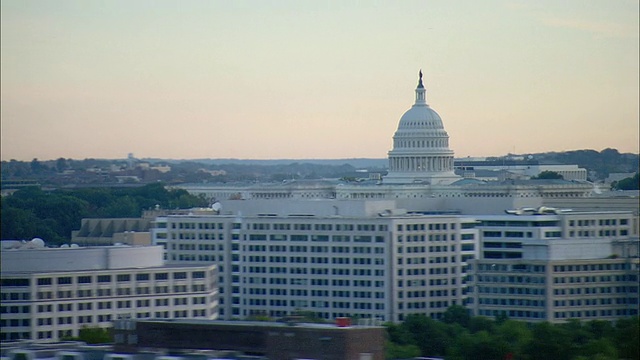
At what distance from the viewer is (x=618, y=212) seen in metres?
77.2

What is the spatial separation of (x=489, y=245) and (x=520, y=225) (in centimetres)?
128

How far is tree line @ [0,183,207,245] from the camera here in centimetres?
8244

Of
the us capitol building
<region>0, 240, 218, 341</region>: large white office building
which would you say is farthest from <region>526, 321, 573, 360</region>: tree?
the us capitol building

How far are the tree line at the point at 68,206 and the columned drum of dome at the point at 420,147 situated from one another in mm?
11711

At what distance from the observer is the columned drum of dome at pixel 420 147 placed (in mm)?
122875

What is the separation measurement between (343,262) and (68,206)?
3858 centimetres

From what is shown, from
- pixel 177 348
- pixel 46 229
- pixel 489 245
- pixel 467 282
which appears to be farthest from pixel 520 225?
pixel 177 348

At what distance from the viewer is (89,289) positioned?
57.3m

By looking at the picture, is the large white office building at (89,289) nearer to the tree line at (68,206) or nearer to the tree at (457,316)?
the tree at (457,316)

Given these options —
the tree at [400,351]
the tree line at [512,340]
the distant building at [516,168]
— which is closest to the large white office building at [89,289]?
the tree line at [512,340]

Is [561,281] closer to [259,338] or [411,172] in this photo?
[259,338]

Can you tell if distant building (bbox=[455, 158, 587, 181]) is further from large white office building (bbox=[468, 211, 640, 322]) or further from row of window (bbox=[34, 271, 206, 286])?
row of window (bbox=[34, 271, 206, 286])

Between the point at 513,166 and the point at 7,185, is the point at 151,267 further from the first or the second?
the point at 513,166

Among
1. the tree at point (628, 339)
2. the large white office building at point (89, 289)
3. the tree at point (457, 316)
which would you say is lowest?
the tree at point (457, 316)
